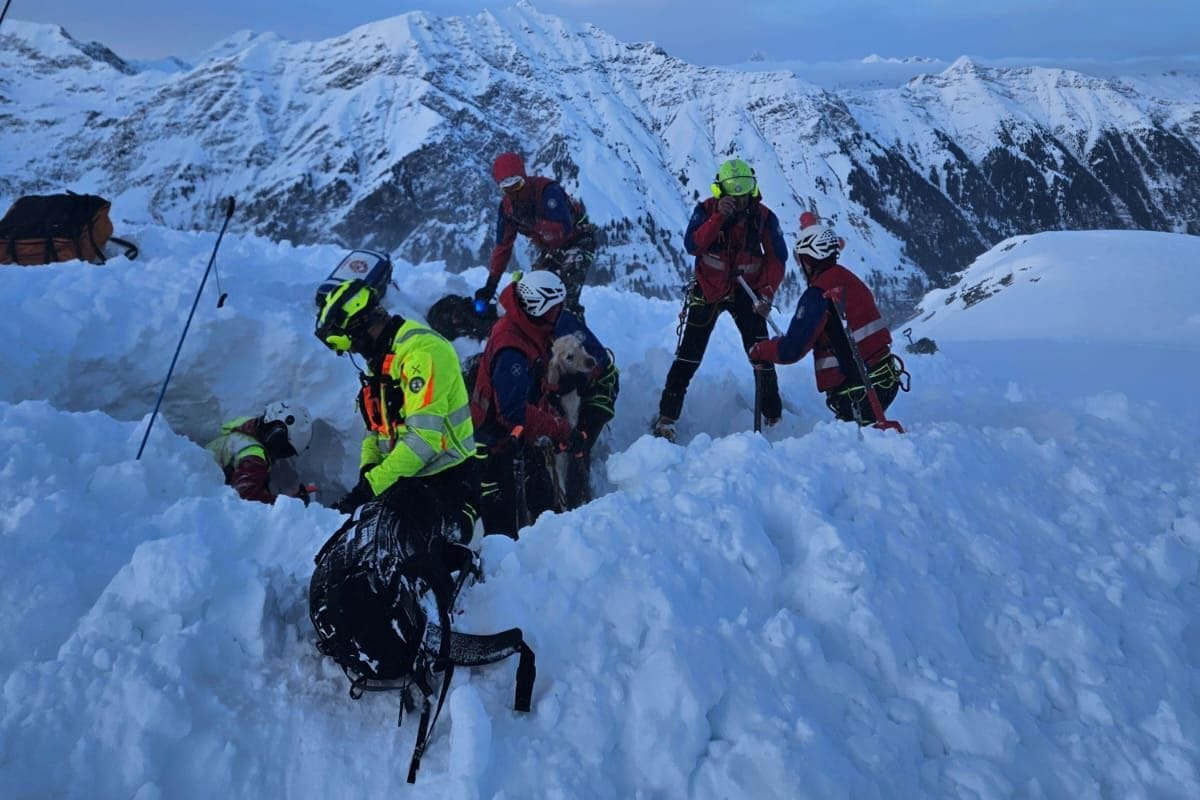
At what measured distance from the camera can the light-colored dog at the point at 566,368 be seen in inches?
264

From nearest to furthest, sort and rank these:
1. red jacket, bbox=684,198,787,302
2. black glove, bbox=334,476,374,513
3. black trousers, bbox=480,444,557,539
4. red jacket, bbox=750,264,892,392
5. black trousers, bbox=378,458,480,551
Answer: black trousers, bbox=378,458,480,551 < black glove, bbox=334,476,374,513 < black trousers, bbox=480,444,557,539 < red jacket, bbox=750,264,892,392 < red jacket, bbox=684,198,787,302

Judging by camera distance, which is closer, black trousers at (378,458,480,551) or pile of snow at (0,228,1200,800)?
pile of snow at (0,228,1200,800)

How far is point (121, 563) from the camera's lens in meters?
3.81

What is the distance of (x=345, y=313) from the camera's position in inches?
151

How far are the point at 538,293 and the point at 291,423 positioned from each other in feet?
10.6

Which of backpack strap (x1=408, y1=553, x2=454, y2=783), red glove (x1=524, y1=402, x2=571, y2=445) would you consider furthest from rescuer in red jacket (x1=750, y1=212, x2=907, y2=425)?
backpack strap (x1=408, y1=553, x2=454, y2=783)

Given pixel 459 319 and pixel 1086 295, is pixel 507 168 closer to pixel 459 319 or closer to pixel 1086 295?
pixel 459 319

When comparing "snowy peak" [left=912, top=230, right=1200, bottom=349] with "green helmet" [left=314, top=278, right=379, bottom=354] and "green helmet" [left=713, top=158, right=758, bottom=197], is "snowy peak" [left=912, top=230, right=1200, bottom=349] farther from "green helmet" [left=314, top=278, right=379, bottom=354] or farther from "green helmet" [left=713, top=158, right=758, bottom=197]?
"green helmet" [left=314, top=278, right=379, bottom=354]

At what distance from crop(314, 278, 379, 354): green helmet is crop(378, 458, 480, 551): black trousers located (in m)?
0.82

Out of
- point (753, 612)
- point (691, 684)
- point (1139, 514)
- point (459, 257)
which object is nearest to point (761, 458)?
point (753, 612)

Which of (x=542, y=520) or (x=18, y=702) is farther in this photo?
(x=542, y=520)

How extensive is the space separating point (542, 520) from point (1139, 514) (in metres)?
4.00

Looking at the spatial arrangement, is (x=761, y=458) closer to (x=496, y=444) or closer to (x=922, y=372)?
(x=496, y=444)

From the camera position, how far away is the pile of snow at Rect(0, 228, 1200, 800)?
2869mm
